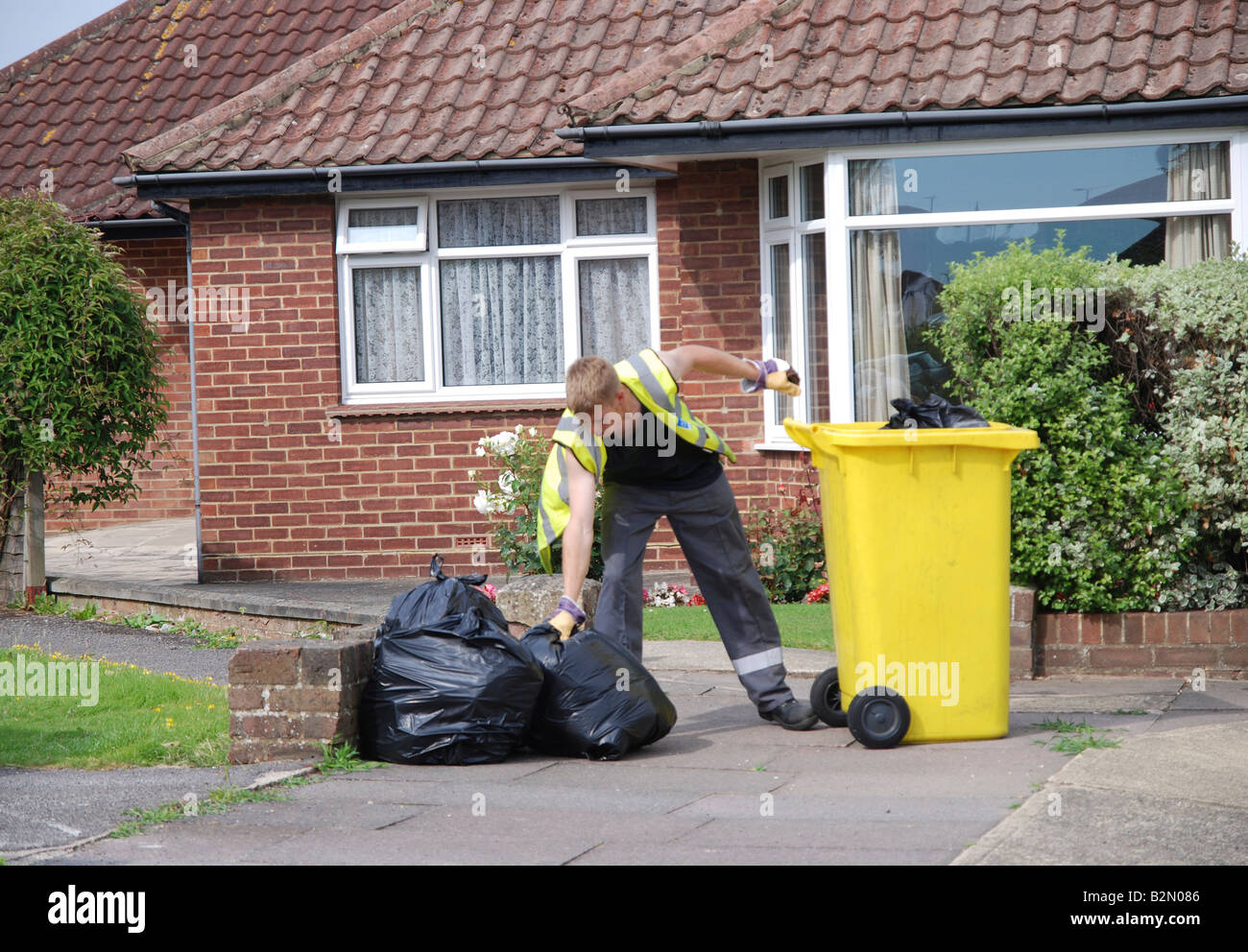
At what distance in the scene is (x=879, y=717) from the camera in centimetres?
553

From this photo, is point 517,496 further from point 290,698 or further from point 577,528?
point 290,698

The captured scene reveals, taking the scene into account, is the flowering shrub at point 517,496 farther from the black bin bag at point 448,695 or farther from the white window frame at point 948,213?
the black bin bag at point 448,695

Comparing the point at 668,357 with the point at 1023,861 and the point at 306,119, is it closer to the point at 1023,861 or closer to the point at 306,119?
the point at 1023,861

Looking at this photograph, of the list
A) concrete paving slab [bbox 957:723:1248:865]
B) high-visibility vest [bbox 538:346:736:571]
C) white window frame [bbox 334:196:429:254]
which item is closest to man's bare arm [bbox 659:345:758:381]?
high-visibility vest [bbox 538:346:736:571]

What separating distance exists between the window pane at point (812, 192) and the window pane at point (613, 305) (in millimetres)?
1425

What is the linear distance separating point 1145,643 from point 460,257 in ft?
19.3

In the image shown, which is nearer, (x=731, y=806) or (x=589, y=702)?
(x=731, y=806)

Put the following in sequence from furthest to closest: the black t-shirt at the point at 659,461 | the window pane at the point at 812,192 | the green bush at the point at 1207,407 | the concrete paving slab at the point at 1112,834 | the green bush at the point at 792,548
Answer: the window pane at the point at 812,192 < the green bush at the point at 792,548 < the green bush at the point at 1207,407 < the black t-shirt at the point at 659,461 < the concrete paving slab at the point at 1112,834

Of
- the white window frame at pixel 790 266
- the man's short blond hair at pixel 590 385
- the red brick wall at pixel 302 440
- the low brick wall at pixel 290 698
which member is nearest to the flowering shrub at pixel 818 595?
the white window frame at pixel 790 266

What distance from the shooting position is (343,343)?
10906mm

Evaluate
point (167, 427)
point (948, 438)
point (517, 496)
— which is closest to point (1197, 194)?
point (948, 438)

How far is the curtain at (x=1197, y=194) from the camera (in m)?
8.80

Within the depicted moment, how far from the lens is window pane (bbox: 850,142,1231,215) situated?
29.0ft

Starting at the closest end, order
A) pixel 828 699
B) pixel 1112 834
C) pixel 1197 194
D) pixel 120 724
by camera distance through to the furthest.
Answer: pixel 1112 834 < pixel 828 699 < pixel 120 724 < pixel 1197 194
